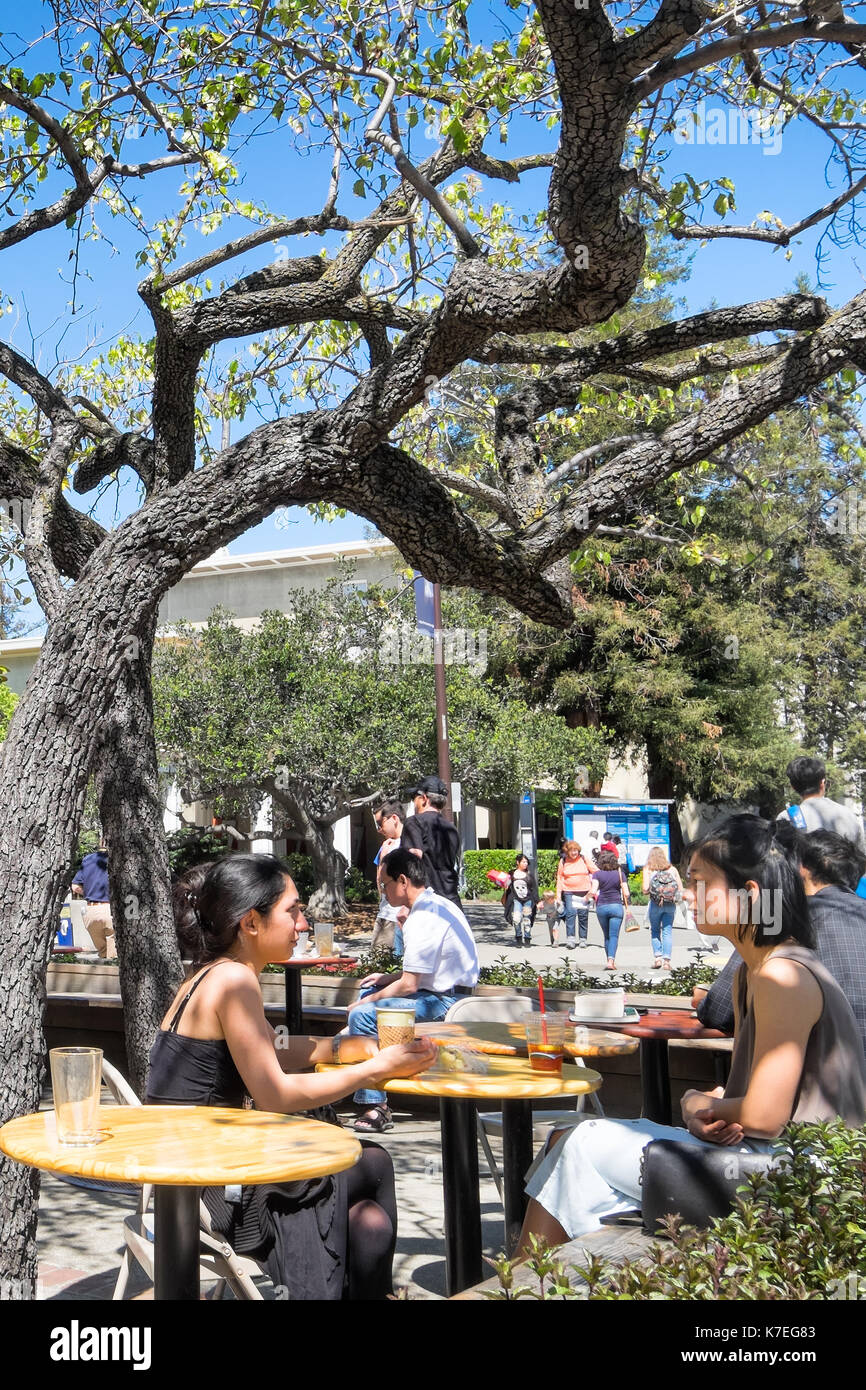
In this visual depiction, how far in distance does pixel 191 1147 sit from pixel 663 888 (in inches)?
554

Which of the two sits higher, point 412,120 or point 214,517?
point 412,120

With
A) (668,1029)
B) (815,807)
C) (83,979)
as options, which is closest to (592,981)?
(815,807)

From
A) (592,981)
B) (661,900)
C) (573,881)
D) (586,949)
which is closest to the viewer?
(592,981)

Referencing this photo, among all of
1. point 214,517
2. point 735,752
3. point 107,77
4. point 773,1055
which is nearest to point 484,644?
point 735,752

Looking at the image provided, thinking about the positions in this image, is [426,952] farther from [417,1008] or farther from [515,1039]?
[515,1039]

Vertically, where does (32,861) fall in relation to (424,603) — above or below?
below

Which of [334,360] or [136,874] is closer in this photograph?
[136,874]

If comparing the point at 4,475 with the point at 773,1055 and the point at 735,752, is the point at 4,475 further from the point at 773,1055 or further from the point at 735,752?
the point at 735,752

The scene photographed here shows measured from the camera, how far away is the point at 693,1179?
291 centimetres

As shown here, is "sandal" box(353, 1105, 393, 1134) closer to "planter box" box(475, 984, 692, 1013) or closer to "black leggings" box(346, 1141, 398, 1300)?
"planter box" box(475, 984, 692, 1013)

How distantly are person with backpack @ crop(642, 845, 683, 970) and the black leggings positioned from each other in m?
12.7

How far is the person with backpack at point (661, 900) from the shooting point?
1620 cm
